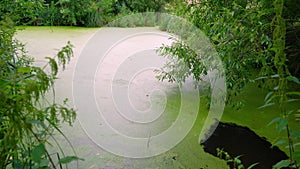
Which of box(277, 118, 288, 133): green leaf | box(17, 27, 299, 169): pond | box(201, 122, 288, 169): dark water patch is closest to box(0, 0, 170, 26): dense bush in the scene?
box(17, 27, 299, 169): pond

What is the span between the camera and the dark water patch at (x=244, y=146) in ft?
5.29

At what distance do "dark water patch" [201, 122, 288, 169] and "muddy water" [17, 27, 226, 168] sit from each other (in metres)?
0.12

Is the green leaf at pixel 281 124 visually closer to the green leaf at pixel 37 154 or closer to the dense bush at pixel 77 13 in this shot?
the green leaf at pixel 37 154

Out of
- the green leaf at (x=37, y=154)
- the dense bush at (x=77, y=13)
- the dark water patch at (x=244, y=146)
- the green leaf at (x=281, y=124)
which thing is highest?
the dense bush at (x=77, y=13)

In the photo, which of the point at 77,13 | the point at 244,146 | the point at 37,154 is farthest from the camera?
the point at 77,13

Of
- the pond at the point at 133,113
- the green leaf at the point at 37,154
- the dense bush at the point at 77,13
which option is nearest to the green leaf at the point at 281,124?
the green leaf at the point at 37,154

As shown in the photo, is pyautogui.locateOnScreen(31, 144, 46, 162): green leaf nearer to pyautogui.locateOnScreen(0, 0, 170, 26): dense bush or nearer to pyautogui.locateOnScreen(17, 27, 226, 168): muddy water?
pyautogui.locateOnScreen(17, 27, 226, 168): muddy water

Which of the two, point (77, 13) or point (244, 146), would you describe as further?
point (77, 13)

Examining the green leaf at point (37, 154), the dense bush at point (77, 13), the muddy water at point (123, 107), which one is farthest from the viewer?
the dense bush at point (77, 13)

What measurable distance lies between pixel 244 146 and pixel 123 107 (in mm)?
882

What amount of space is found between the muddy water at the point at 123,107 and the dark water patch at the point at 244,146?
122 millimetres

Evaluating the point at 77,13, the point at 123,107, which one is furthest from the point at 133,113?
the point at 77,13

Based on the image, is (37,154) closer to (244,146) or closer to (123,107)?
(244,146)

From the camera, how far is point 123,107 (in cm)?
217
